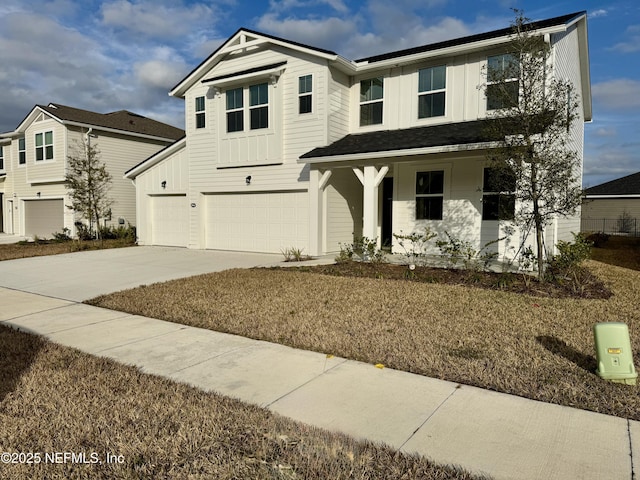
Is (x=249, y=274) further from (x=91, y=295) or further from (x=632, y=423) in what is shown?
(x=632, y=423)

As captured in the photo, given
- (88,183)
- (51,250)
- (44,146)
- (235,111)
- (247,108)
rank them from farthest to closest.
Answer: (44,146), (88,183), (51,250), (235,111), (247,108)

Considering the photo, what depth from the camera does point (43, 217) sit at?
77.2ft

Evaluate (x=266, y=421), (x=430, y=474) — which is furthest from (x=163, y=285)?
(x=430, y=474)

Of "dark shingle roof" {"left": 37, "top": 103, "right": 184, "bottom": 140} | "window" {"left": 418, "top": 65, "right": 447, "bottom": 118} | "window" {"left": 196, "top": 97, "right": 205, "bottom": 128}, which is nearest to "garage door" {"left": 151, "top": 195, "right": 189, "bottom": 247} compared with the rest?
"window" {"left": 196, "top": 97, "right": 205, "bottom": 128}

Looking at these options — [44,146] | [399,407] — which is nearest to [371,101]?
[399,407]

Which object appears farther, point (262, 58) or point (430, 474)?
point (262, 58)

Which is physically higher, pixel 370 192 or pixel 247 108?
pixel 247 108

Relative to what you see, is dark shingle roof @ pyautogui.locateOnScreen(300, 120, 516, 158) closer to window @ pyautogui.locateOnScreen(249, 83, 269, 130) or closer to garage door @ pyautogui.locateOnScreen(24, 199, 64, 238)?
window @ pyautogui.locateOnScreen(249, 83, 269, 130)

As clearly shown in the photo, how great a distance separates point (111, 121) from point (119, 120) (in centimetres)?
92

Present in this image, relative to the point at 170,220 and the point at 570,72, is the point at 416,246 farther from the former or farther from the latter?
the point at 170,220

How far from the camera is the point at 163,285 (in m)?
8.89

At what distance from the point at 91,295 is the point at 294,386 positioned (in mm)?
5872

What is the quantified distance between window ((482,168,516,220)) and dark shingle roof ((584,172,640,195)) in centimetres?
2044

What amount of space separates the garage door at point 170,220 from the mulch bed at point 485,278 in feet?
25.7
